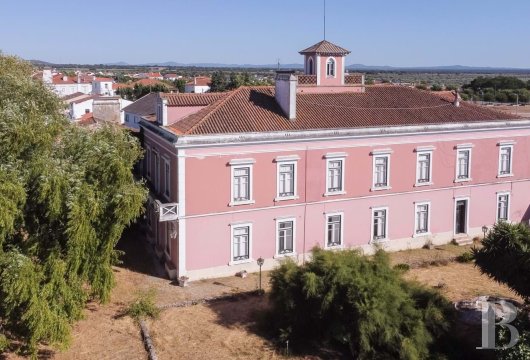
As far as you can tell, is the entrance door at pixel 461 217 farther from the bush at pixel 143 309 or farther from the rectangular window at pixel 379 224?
the bush at pixel 143 309

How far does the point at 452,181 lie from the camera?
30.4 m

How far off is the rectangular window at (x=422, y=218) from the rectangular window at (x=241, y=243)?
9610 millimetres

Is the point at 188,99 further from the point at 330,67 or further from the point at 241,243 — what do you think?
the point at 330,67

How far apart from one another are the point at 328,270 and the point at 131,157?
814 centimetres

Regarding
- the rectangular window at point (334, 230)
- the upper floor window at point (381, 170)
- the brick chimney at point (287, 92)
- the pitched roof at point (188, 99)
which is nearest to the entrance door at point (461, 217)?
the upper floor window at point (381, 170)

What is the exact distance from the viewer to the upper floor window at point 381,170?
2847 cm

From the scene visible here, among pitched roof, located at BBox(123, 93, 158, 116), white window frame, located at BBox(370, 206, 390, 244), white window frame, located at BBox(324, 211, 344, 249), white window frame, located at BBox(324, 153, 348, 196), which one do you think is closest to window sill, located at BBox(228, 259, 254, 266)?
white window frame, located at BBox(324, 211, 344, 249)

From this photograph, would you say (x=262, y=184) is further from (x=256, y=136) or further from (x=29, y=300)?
(x=29, y=300)

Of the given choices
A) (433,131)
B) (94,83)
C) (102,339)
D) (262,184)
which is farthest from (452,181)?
(94,83)


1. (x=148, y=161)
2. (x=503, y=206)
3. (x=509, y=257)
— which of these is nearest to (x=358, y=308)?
(x=509, y=257)

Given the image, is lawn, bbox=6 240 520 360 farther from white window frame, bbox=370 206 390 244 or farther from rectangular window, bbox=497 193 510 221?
rectangular window, bbox=497 193 510 221

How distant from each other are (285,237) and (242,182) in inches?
140

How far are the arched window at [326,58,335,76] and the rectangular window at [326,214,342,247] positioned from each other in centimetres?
932

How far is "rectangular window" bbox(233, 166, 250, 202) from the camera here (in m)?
25.7
